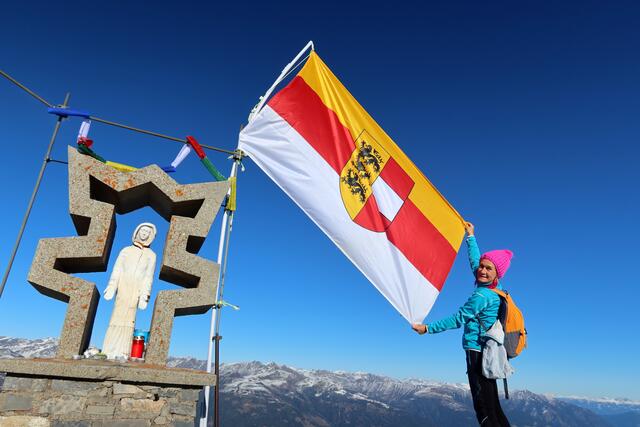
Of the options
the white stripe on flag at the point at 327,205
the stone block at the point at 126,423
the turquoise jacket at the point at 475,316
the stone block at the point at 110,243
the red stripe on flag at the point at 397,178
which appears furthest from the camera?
the red stripe on flag at the point at 397,178

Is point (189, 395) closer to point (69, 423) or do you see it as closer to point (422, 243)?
point (69, 423)

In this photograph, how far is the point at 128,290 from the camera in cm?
861

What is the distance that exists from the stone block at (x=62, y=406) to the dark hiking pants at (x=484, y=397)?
616cm

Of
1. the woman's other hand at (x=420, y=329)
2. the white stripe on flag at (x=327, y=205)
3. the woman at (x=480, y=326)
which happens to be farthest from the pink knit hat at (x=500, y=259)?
the white stripe on flag at (x=327, y=205)

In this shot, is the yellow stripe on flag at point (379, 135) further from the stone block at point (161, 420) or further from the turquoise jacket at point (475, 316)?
the stone block at point (161, 420)

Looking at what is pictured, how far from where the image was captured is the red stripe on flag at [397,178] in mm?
10898

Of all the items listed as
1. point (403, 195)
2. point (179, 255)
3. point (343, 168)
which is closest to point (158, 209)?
point (179, 255)

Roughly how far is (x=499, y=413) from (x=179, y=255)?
6.50 metres

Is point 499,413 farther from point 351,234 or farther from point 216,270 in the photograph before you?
point 216,270

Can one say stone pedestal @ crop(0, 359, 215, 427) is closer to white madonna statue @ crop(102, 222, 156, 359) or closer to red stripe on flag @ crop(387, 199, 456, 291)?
white madonna statue @ crop(102, 222, 156, 359)

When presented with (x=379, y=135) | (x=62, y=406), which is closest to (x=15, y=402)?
(x=62, y=406)

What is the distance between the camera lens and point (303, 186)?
9672 millimetres

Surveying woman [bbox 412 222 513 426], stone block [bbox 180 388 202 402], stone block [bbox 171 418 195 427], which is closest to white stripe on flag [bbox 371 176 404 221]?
woman [bbox 412 222 513 426]

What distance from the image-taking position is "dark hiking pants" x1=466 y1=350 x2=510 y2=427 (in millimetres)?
5965
